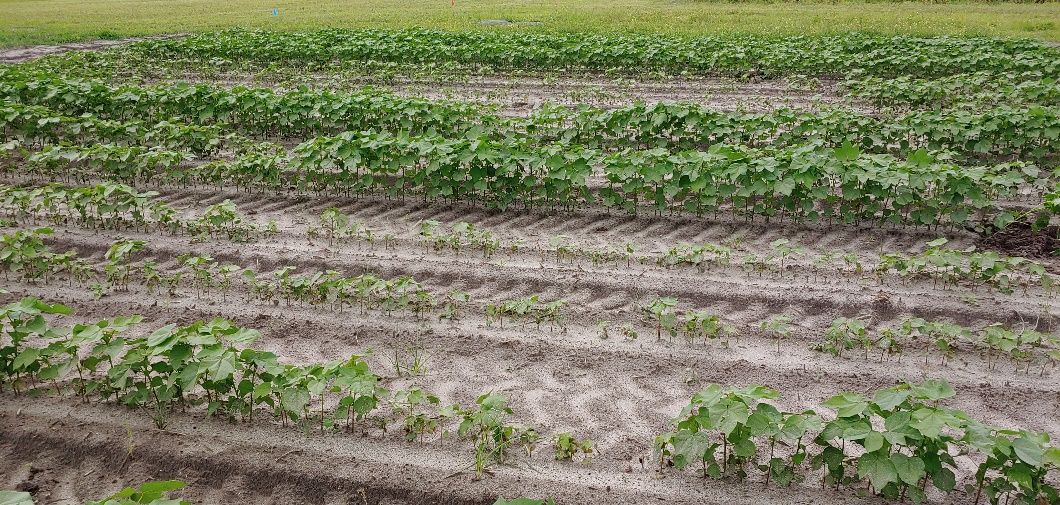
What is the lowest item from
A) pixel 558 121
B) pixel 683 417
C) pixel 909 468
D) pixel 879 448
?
pixel 683 417

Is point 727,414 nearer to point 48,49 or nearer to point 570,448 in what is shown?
point 570,448

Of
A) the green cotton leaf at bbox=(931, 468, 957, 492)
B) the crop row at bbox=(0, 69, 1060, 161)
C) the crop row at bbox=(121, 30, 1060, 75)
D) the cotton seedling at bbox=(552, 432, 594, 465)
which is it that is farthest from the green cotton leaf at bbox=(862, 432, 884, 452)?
the crop row at bbox=(121, 30, 1060, 75)

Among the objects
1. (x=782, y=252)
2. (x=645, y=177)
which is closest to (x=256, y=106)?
(x=645, y=177)

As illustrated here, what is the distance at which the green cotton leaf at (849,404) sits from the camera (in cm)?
393

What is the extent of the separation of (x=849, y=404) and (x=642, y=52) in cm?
1390

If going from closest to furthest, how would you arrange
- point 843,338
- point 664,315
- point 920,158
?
point 843,338, point 664,315, point 920,158

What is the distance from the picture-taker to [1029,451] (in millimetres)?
3598

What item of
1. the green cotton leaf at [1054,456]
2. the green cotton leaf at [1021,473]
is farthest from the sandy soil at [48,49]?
the green cotton leaf at [1054,456]

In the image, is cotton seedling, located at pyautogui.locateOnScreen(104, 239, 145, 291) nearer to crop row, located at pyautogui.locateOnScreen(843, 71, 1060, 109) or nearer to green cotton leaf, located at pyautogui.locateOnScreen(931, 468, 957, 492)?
green cotton leaf, located at pyautogui.locateOnScreen(931, 468, 957, 492)

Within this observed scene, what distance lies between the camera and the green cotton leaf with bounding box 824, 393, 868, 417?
3.93 meters

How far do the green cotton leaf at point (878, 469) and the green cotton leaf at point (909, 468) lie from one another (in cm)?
2

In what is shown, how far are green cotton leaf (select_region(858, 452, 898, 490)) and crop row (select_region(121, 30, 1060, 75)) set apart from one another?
12942 mm

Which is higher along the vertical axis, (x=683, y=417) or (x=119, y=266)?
(x=119, y=266)

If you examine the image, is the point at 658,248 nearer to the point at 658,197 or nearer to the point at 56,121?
the point at 658,197
